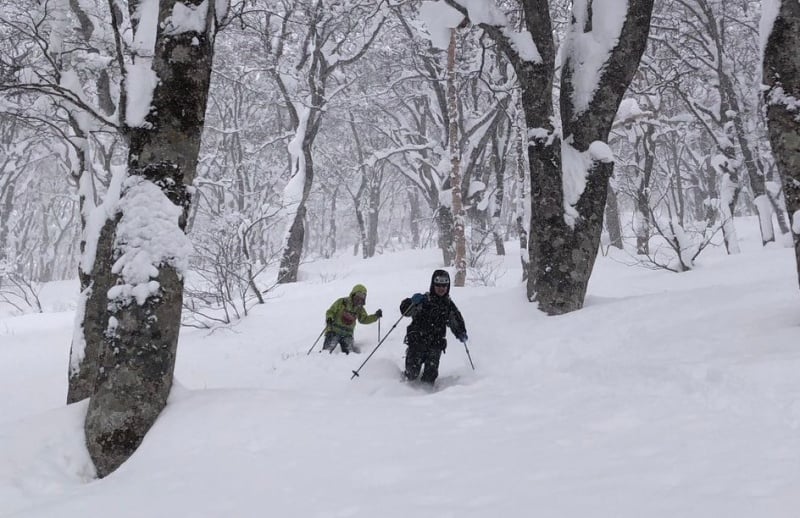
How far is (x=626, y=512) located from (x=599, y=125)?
5254 millimetres

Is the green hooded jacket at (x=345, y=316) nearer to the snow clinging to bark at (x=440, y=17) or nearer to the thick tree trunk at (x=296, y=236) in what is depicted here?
the snow clinging to bark at (x=440, y=17)

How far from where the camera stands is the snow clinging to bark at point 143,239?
3.50 m

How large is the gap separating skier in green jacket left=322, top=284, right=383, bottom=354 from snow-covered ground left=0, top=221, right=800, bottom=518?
1.93m

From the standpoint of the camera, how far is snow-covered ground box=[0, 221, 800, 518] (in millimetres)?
2115

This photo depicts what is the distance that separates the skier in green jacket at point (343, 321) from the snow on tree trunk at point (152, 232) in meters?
4.35

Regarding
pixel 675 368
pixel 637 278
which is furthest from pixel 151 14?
pixel 637 278

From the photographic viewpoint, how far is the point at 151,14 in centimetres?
448

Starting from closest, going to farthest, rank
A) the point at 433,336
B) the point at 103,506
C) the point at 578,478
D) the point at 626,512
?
the point at 626,512
the point at 578,478
the point at 103,506
the point at 433,336

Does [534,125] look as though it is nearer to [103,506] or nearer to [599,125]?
[599,125]

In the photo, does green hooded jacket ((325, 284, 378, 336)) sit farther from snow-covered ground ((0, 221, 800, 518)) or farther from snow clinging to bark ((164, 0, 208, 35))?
snow clinging to bark ((164, 0, 208, 35))

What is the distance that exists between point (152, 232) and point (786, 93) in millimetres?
4689

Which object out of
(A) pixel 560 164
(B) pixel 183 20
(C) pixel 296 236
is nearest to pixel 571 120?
(A) pixel 560 164

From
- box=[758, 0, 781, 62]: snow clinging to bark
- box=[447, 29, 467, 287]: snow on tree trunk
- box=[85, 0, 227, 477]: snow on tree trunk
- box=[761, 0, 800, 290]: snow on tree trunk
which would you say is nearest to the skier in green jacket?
box=[447, 29, 467, 287]: snow on tree trunk

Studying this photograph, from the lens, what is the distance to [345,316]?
8.05 meters
